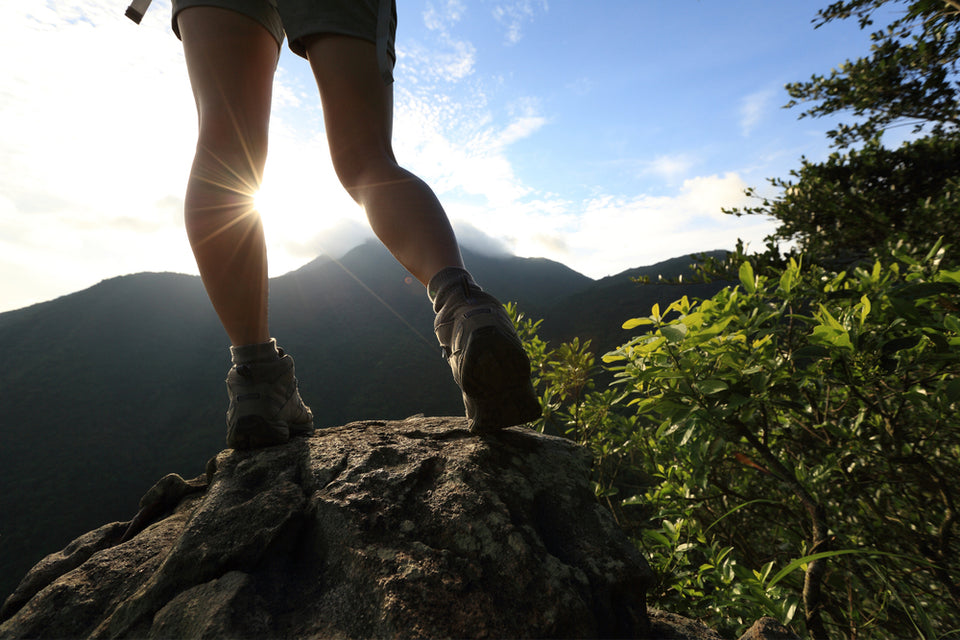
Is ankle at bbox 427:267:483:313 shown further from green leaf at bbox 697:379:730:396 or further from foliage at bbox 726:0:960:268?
foliage at bbox 726:0:960:268

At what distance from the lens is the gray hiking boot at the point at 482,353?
1.16 m

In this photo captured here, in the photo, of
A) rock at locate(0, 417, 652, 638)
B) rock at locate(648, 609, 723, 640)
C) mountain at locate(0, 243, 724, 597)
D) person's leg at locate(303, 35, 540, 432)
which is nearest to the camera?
rock at locate(0, 417, 652, 638)

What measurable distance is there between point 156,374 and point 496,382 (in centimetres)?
2911

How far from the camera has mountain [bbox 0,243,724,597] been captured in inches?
667

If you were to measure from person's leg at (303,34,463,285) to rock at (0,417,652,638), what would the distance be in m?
0.63

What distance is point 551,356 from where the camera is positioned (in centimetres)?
252

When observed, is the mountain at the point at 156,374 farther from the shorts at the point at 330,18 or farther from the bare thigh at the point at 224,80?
the shorts at the point at 330,18

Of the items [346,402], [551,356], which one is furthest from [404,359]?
[551,356]

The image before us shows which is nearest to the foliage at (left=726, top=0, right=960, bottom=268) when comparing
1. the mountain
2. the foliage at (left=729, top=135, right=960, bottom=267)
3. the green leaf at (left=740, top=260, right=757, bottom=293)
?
the foliage at (left=729, top=135, right=960, bottom=267)

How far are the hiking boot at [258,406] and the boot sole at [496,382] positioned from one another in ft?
2.29

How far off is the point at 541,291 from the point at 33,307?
34.5 meters

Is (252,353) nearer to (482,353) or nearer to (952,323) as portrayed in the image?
(482,353)

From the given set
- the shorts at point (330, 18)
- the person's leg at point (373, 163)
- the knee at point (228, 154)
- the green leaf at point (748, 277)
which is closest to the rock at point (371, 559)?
the person's leg at point (373, 163)

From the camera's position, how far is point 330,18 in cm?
136
